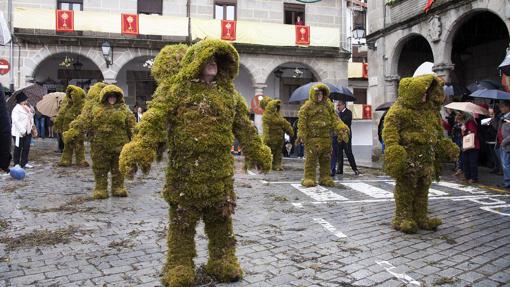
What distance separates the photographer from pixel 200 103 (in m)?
4.11

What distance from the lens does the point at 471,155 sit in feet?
33.9

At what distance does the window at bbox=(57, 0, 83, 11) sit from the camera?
856 inches

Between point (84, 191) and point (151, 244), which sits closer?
point (151, 244)

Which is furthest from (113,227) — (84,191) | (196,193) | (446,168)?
(446,168)

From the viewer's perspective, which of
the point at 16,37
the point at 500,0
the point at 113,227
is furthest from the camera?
the point at 16,37

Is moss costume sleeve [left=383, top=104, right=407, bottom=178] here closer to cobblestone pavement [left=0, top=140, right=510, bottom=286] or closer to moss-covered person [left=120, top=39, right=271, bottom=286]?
cobblestone pavement [left=0, top=140, right=510, bottom=286]

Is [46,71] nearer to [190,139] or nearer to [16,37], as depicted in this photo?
[16,37]

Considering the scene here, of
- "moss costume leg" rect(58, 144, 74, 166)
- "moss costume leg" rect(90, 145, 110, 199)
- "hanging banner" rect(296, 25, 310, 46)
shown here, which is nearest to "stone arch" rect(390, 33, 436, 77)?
"hanging banner" rect(296, 25, 310, 46)

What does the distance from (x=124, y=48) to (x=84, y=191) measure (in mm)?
13644

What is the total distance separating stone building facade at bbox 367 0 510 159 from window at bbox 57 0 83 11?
13.4 meters

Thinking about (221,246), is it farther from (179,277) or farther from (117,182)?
(117,182)

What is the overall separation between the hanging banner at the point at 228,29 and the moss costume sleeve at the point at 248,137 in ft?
57.3

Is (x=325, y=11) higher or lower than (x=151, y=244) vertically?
higher

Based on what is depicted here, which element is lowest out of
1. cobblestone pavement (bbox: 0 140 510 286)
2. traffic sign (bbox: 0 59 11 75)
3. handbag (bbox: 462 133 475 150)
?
cobblestone pavement (bbox: 0 140 510 286)
